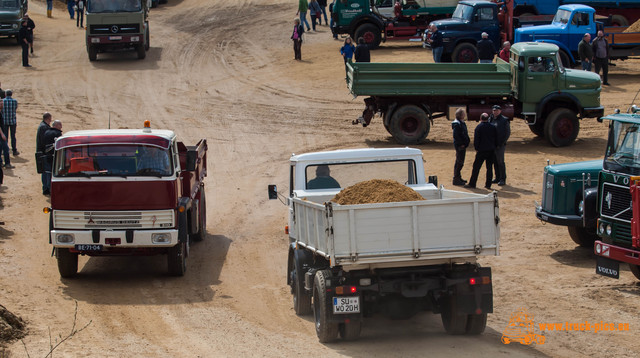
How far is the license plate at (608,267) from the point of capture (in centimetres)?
1160

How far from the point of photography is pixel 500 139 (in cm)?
1861

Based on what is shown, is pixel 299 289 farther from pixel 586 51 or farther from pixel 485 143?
pixel 586 51

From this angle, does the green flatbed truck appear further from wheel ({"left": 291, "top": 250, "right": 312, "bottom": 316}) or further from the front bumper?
wheel ({"left": 291, "top": 250, "right": 312, "bottom": 316})

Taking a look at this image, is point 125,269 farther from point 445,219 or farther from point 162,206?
point 445,219

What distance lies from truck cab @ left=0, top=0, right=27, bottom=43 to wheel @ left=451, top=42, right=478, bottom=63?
17437mm

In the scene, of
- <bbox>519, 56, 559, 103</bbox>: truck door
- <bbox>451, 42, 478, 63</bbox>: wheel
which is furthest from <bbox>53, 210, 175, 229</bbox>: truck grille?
<bbox>451, 42, 478, 63</bbox>: wheel

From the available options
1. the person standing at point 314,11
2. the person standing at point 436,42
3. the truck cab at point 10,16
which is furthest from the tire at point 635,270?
the truck cab at point 10,16

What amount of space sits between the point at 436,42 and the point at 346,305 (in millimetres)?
20848

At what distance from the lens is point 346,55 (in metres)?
28.3

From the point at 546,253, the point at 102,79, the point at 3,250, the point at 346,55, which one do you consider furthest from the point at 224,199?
the point at 102,79

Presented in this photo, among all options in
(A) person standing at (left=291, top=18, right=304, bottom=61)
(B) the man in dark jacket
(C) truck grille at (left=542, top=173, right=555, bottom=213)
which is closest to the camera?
(C) truck grille at (left=542, top=173, right=555, bottom=213)

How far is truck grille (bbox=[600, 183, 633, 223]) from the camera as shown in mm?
11875

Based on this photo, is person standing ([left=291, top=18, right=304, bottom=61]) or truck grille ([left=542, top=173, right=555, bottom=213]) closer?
truck grille ([left=542, top=173, right=555, bottom=213])

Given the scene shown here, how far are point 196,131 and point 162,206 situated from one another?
12282 millimetres
